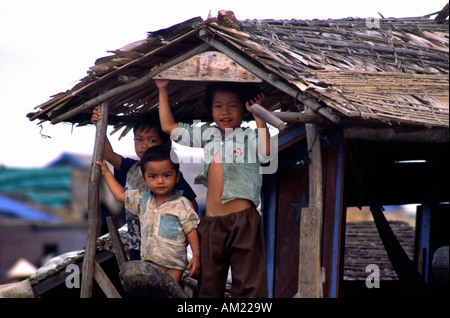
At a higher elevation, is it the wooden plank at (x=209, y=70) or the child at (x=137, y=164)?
the wooden plank at (x=209, y=70)

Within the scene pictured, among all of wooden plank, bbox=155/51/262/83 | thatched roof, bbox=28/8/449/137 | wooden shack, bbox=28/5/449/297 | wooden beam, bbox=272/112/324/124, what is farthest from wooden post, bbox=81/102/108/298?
wooden beam, bbox=272/112/324/124

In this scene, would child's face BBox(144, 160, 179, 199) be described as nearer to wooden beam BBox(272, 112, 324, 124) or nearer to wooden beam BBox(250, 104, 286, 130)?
wooden beam BBox(250, 104, 286, 130)

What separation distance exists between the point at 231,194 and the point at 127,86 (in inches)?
48.3

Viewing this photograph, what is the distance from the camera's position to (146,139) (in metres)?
6.01

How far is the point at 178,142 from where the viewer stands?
18.1ft

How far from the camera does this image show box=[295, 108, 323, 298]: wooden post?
4727mm

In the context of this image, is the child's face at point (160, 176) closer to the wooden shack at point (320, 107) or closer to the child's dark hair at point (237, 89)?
the wooden shack at point (320, 107)

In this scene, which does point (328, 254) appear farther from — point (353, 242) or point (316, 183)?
point (353, 242)

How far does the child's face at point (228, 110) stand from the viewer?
17.5 feet

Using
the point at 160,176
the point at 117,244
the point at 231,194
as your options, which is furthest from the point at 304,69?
the point at 117,244

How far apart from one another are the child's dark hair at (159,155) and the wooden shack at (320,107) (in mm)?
390

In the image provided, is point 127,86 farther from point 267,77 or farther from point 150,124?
point 267,77

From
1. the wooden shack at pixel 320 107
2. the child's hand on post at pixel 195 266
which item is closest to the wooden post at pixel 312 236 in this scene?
the wooden shack at pixel 320 107
